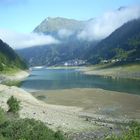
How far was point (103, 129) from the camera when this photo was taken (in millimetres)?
47156

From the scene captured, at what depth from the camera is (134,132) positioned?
17.1m

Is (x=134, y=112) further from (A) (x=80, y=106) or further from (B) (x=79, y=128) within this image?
(B) (x=79, y=128)

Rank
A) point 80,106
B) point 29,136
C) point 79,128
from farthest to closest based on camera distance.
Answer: point 80,106 < point 79,128 < point 29,136

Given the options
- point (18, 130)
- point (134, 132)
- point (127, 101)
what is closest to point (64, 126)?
point (18, 130)

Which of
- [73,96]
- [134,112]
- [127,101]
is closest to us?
[134,112]

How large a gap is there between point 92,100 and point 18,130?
63137mm

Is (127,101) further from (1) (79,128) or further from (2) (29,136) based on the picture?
(2) (29,136)

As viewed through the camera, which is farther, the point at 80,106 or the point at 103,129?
the point at 80,106

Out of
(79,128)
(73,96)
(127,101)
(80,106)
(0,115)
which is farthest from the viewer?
(73,96)

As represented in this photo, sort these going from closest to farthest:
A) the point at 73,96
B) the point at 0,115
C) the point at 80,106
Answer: the point at 0,115, the point at 80,106, the point at 73,96

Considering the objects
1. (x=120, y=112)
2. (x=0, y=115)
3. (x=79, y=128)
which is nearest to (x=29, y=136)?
(x=0, y=115)

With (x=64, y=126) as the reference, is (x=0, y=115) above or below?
above

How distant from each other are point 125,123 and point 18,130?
2848cm

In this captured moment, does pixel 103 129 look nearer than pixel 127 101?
Yes
